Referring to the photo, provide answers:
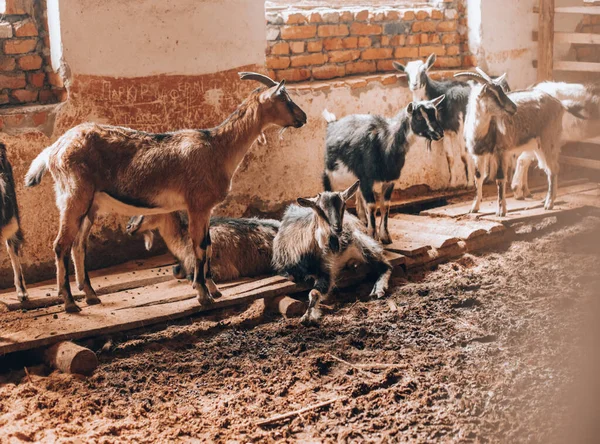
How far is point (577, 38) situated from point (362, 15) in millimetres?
2867

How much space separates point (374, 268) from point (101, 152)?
235cm

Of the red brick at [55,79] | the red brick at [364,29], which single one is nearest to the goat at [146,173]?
the red brick at [55,79]

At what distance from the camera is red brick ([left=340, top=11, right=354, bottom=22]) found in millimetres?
7797

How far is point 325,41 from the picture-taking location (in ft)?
25.2

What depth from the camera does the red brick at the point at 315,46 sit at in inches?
298

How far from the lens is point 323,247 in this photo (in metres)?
5.82

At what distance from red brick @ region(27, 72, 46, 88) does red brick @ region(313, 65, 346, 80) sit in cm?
272

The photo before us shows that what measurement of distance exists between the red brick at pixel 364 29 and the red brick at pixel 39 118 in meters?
3.43

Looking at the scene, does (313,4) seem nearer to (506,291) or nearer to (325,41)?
(325,41)

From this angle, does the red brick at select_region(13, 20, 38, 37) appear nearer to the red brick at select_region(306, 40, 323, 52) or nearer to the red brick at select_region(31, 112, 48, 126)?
the red brick at select_region(31, 112, 48, 126)

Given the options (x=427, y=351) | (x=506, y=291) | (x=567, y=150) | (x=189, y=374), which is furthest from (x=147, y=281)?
(x=567, y=150)

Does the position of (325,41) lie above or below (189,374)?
above

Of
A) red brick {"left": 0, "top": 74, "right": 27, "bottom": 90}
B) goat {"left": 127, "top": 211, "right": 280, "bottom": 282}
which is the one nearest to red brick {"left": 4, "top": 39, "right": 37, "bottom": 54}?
red brick {"left": 0, "top": 74, "right": 27, "bottom": 90}

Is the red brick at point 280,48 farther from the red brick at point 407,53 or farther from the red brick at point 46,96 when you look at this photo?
the red brick at point 46,96
